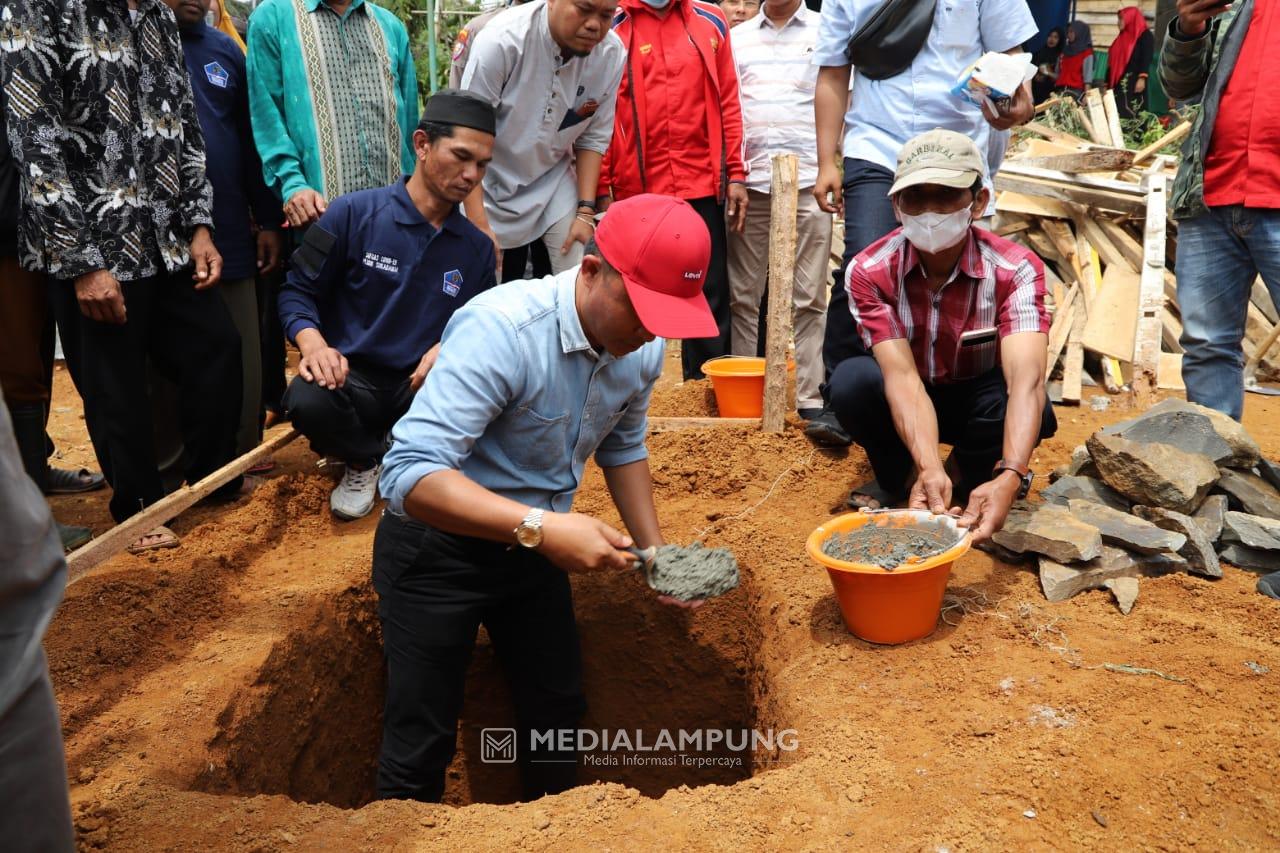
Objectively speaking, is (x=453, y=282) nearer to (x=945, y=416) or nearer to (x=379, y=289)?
(x=379, y=289)

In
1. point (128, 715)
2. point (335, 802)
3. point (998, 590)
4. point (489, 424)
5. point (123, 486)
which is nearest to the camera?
point (489, 424)

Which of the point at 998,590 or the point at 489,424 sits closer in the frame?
the point at 489,424

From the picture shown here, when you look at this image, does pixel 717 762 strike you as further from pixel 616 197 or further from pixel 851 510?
pixel 616 197

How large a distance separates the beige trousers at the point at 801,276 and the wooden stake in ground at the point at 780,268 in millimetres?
342

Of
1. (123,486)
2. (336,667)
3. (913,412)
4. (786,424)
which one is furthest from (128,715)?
(786,424)

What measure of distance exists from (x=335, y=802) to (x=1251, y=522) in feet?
11.0

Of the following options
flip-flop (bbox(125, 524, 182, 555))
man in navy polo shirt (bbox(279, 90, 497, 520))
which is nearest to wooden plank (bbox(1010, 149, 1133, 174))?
man in navy polo shirt (bbox(279, 90, 497, 520))

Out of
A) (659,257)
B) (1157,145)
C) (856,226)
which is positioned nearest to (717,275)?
(856,226)

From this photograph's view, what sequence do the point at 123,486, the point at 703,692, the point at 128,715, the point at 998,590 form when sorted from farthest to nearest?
the point at 703,692 < the point at 123,486 < the point at 998,590 < the point at 128,715

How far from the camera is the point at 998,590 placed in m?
3.24

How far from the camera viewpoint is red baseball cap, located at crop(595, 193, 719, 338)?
222 centimetres

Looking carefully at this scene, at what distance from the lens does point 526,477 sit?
2.67 m

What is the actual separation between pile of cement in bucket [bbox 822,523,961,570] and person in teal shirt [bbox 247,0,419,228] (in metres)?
2.59

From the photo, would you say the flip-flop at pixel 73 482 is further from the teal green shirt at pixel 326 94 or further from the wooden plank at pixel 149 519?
the teal green shirt at pixel 326 94
